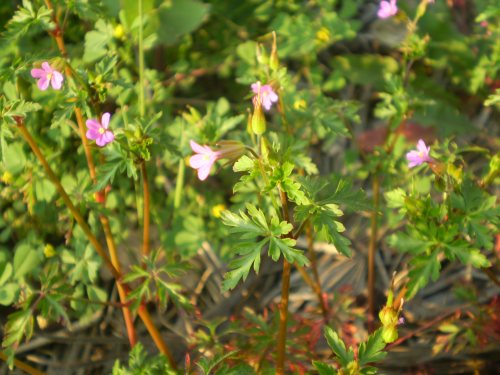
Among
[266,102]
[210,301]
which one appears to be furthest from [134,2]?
[210,301]

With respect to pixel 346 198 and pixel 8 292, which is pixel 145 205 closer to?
pixel 8 292

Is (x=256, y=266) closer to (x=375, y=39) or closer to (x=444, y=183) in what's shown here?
(x=444, y=183)

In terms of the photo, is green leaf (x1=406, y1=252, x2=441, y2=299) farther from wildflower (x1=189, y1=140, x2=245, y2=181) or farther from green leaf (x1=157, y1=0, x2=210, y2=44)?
green leaf (x1=157, y1=0, x2=210, y2=44)

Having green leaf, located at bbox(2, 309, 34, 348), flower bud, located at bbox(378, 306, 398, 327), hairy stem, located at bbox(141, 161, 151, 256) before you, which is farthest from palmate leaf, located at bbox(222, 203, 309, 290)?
green leaf, located at bbox(2, 309, 34, 348)

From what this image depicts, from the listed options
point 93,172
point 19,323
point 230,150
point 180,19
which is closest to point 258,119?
point 230,150

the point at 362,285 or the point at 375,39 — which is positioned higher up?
the point at 375,39
